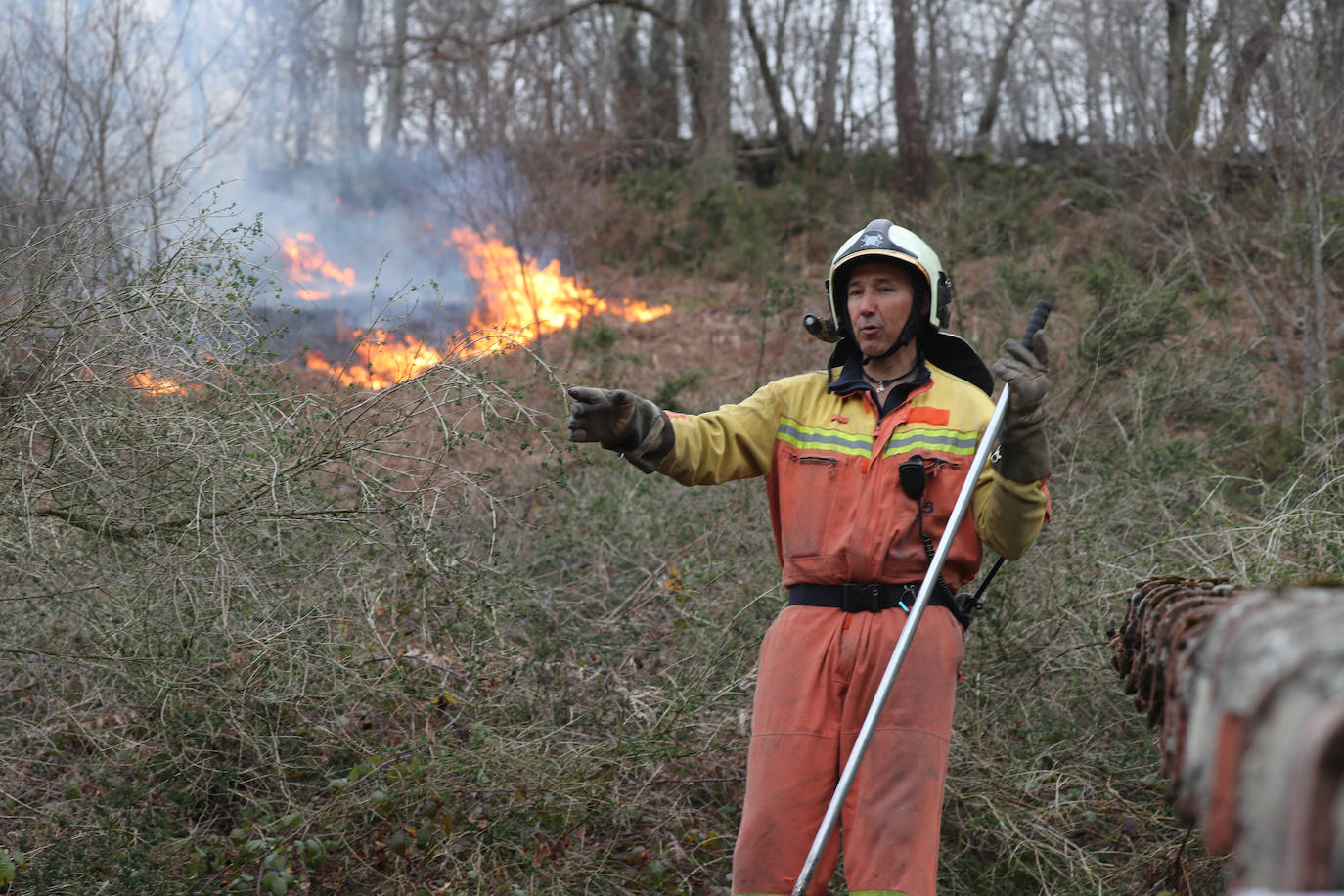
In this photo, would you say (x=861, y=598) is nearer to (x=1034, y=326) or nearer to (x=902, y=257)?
(x=1034, y=326)

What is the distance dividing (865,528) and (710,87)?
50.6 ft

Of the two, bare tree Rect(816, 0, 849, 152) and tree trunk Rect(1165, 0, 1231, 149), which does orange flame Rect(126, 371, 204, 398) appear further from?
bare tree Rect(816, 0, 849, 152)

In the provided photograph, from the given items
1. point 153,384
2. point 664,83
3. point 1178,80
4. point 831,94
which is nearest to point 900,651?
point 153,384

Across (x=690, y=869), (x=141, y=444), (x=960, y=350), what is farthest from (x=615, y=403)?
(x=690, y=869)

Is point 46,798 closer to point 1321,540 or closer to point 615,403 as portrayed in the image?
point 615,403

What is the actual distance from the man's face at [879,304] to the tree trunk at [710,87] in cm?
1432

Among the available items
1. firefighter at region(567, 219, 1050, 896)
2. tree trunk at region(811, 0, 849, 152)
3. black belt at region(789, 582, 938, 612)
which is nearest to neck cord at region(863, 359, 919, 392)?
firefighter at region(567, 219, 1050, 896)

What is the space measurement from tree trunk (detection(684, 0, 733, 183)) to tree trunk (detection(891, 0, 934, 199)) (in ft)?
9.24

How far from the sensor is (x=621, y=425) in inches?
127

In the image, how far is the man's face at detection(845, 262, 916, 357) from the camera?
3.49 m

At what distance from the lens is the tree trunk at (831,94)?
1930cm

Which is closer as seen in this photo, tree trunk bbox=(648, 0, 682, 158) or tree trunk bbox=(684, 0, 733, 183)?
tree trunk bbox=(684, 0, 733, 183)

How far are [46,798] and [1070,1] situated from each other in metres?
28.0

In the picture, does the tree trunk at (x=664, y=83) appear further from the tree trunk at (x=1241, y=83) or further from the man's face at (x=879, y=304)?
the man's face at (x=879, y=304)
